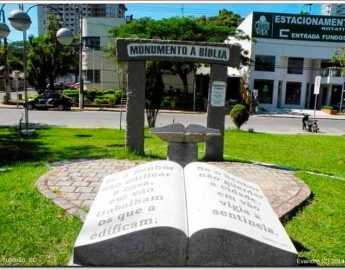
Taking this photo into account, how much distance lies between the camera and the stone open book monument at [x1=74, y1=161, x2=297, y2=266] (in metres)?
2.82

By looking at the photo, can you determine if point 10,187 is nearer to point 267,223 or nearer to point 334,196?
point 267,223

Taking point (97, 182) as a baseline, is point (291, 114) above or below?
below

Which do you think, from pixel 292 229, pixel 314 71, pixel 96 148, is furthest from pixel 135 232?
pixel 314 71

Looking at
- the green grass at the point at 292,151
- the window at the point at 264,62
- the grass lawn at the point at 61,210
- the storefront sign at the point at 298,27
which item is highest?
the storefront sign at the point at 298,27

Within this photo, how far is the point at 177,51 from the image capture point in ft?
30.1

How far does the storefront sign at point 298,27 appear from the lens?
108ft

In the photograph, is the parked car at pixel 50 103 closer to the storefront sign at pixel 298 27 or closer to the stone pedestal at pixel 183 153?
the storefront sign at pixel 298 27

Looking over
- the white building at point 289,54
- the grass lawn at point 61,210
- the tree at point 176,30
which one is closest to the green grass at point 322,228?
the grass lawn at point 61,210

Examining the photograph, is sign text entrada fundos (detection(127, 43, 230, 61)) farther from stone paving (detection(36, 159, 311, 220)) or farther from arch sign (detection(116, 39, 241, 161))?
stone paving (detection(36, 159, 311, 220))

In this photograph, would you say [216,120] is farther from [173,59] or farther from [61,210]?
[61,210]

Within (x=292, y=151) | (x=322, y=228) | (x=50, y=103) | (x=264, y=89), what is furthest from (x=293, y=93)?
(x=322, y=228)

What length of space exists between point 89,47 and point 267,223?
37.8 meters

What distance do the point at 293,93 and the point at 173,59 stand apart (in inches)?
1132

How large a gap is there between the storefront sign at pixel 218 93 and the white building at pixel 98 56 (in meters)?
28.5
